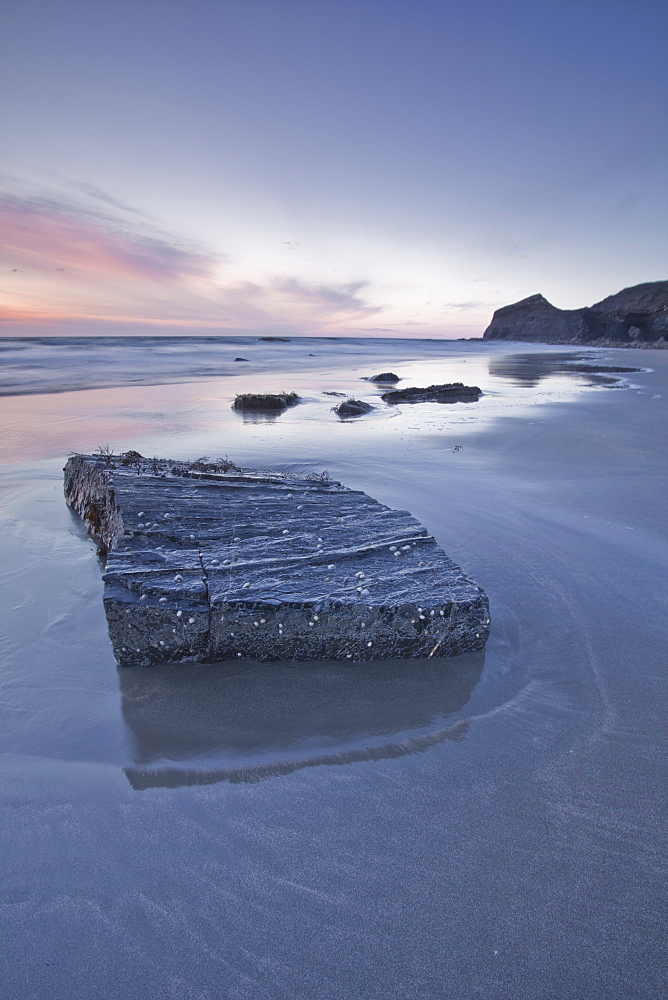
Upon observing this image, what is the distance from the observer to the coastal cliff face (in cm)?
5025

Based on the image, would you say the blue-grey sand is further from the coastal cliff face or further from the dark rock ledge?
the coastal cliff face

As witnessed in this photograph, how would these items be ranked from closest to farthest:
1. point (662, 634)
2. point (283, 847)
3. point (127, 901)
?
point (127, 901)
point (283, 847)
point (662, 634)

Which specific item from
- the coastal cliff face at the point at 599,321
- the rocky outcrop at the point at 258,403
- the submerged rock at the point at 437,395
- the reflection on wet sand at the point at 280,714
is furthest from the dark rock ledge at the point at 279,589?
the coastal cliff face at the point at 599,321

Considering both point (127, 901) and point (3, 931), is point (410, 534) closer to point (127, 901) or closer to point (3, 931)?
point (127, 901)

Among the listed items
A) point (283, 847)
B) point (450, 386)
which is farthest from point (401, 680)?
point (450, 386)

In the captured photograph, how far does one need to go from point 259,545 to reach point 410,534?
0.80m

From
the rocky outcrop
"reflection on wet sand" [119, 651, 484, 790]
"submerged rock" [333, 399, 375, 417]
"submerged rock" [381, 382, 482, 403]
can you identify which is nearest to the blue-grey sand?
"reflection on wet sand" [119, 651, 484, 790]

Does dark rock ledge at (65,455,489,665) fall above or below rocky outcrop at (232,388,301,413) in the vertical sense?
below

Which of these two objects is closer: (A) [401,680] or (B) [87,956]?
(B) [87,956]

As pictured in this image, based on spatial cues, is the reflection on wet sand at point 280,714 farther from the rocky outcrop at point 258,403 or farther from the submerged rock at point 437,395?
the submerged rock at point 437,395

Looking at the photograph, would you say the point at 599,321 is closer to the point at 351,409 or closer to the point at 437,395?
the point at 437,395

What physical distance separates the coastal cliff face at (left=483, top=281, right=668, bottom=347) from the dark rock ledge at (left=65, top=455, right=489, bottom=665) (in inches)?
2086

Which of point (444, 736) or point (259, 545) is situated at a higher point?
point (259, 545)

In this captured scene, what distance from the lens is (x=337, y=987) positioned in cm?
103
